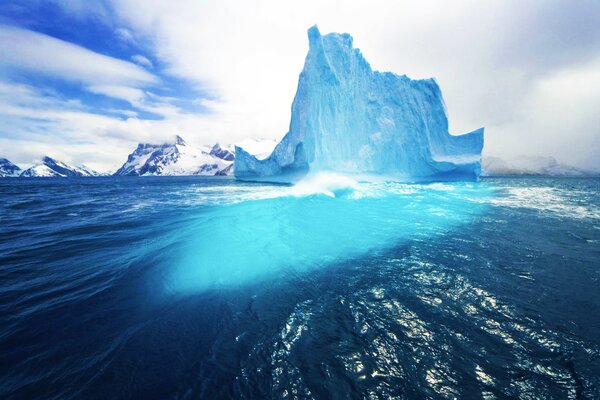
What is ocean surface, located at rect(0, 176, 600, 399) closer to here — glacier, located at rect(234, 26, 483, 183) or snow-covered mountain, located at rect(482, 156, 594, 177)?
glacier, located at rect(234, 26, 483, 183)

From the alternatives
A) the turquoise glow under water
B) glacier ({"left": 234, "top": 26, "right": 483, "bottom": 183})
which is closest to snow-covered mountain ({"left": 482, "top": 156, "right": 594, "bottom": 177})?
glacier ({"left": 234, "top": 26, "right": 483, "bottom": 183})

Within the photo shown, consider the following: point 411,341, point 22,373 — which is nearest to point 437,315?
point 411,341

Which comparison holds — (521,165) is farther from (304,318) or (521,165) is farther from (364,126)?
(304,318)

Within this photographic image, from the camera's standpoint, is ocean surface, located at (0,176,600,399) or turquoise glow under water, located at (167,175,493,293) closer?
ocean surface, located at (0,176,600,399)

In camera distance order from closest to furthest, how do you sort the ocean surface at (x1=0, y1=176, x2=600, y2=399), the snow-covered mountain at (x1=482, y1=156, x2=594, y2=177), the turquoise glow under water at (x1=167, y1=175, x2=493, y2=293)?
the ocean surface at (x1=0, y1=176, x2=600, y2=399) < the turquoise glow under water at (x1=167, y1=175, x2=493, y2=293) < the snow-covered mountain at (x1=482, y1=156, x2=594, y2=177)

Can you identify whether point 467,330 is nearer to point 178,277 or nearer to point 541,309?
point 541,309

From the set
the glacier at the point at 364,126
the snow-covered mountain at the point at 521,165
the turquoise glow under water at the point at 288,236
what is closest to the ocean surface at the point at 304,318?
the turquoise glow under water at the point at 288,236

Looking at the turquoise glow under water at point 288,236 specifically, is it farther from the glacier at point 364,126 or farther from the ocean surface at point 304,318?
the glacier at point 364,126
